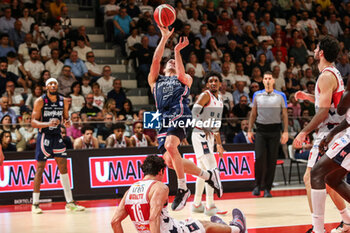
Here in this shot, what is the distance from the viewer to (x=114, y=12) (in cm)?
1491

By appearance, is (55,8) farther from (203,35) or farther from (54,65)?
(203,35)

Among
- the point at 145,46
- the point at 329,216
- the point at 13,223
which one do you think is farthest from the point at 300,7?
the point at 13,223

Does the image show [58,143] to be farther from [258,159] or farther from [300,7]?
[300,7]

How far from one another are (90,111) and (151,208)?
654 centimetres

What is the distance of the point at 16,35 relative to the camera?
13500mm

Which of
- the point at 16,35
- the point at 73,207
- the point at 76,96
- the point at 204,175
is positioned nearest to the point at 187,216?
the point at 204,175

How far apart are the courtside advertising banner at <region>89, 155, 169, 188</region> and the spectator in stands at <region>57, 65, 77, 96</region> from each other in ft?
8.62

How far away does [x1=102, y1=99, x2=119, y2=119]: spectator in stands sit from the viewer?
1144cm

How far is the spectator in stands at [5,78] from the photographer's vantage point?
12120 millimetres

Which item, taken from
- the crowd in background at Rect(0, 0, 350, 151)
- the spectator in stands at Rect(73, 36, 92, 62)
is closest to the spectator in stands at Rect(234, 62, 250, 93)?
the crowd in background at Rect(0, 0, 350, 151)

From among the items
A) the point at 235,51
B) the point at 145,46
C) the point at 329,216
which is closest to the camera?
the point at 329,216

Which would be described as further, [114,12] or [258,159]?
[114,12]

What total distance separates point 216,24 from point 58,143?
8.14m

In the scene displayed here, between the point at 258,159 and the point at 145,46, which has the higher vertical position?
the point at 145,46
